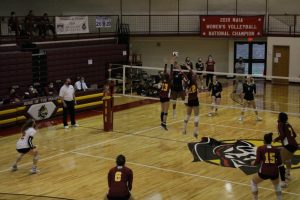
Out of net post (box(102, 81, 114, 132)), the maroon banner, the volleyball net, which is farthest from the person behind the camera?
the maroon banner

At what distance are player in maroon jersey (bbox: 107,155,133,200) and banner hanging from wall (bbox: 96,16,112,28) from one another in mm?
21975

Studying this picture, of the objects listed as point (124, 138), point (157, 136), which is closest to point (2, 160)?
point (124, 138)

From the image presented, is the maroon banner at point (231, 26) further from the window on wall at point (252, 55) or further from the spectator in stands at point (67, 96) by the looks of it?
the spectator in stands at point (67, 96)

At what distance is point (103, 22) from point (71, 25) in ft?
9.85

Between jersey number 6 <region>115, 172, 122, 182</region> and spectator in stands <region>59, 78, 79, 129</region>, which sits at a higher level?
spectator in stands <region>59, 78, 79, 129</region>

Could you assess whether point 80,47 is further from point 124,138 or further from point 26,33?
point 124,138

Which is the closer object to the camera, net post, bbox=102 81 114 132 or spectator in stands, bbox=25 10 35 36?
net post, bbox=102 81 114 132

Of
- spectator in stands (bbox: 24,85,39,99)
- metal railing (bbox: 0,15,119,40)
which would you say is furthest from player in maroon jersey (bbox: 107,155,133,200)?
metal railing (bbox: 0,15,119,40)

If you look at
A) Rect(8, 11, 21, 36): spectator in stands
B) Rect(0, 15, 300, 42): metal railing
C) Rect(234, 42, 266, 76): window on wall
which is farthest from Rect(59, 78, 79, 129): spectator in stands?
Rect(234, 42, 266, 76): window on wall

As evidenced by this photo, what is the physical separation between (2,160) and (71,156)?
2.12m

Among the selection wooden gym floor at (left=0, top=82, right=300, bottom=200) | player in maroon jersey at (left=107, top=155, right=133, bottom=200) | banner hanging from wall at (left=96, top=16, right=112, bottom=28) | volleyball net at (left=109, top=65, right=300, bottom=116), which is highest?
banner hanging from wall at (left=96, top=16, right=112, bottom=28)

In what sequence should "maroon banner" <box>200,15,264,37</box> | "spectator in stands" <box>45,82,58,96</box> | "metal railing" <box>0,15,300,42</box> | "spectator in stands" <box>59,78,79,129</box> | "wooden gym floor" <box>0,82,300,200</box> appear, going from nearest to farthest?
"wooden gym floor" <box>0,82,300,200</box> < "spectator in stands" <box>59,78,79,129</box> < "spectator in stands" <box>45,82,58,96</box> < "maroon banner" <box>200,15,264,37</box> < "metal railing" <box>0,15,300,42</box>

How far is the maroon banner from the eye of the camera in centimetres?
3122

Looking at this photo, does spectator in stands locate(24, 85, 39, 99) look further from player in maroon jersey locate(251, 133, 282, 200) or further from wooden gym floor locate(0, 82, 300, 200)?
player in maroon jersey locate(251, 133, 282, 200)
